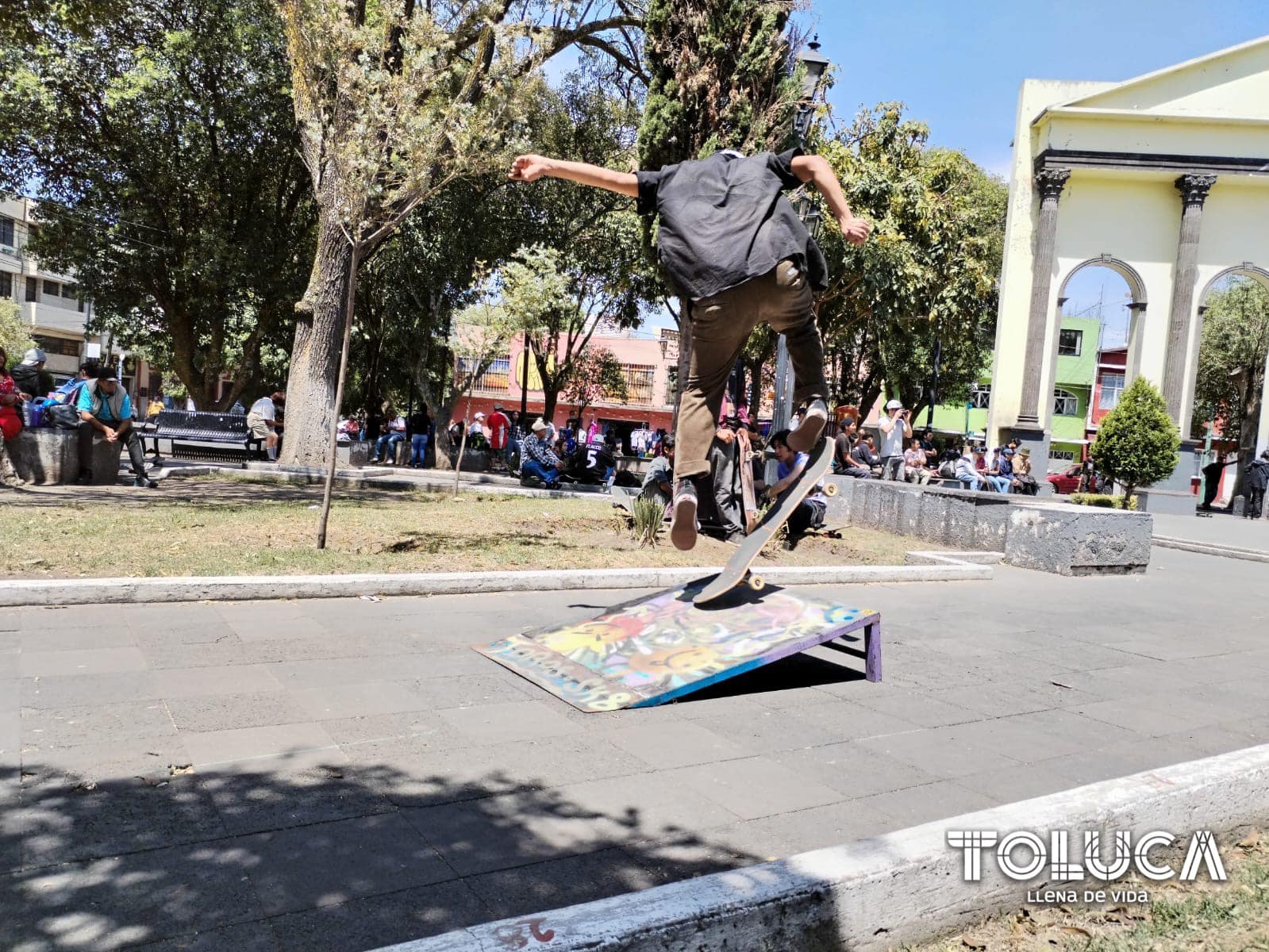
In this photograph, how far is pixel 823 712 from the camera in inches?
175

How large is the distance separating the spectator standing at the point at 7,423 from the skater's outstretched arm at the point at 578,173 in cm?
857

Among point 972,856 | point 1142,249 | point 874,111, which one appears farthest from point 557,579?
point 1142,249

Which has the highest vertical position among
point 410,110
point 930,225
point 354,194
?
point 930,225

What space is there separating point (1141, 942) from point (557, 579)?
5.10 m

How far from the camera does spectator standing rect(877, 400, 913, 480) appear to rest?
15492 mm

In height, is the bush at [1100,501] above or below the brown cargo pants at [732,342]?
below

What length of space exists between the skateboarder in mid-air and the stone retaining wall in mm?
6354

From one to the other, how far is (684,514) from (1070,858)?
2767 mm

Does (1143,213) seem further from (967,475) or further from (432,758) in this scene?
(432,758)

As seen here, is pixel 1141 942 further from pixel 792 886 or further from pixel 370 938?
pixel 370 938

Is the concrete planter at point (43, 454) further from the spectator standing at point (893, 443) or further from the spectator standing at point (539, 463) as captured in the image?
the spectator standing at point (893, 443)

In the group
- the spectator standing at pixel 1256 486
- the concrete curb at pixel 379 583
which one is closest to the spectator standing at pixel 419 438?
the concrete curb at pixel 379 583

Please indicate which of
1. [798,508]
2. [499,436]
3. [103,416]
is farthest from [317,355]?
[499,436]

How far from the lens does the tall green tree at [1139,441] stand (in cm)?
1947
